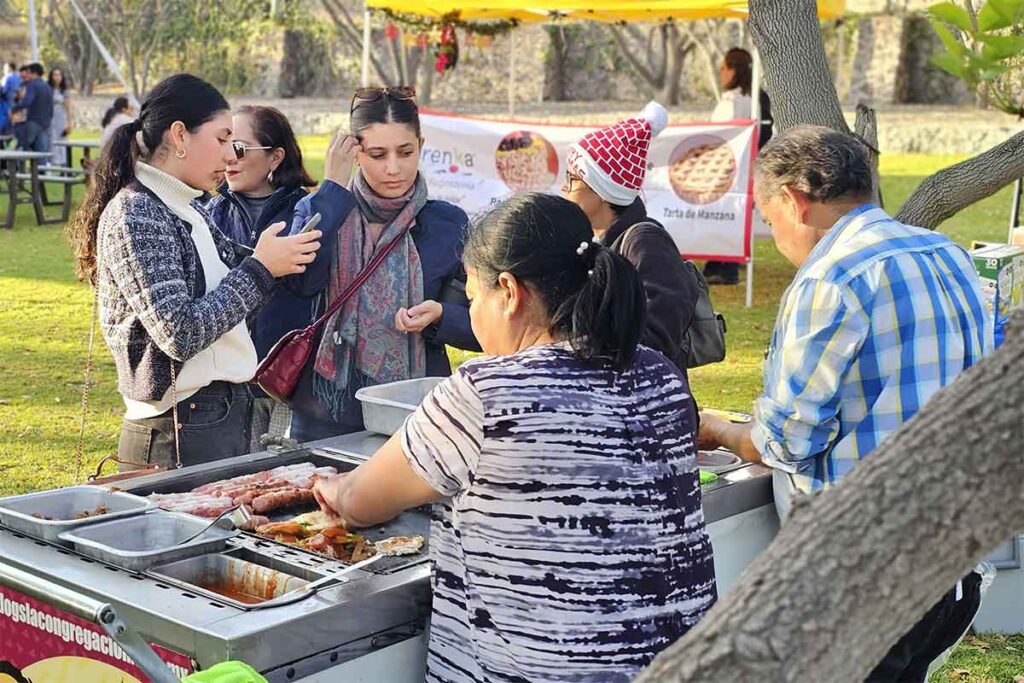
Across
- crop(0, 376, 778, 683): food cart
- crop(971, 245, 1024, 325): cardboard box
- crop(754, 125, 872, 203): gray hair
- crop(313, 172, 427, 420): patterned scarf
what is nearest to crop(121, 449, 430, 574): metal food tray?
crop(0, 376, 778, 683): food cart

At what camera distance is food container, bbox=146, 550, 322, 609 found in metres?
2.40

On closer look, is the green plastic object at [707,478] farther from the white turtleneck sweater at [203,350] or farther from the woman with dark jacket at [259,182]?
the woman with dark jacket at [259,182]

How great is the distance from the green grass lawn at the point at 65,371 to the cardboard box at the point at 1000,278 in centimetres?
119

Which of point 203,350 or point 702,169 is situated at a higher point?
point 702,169

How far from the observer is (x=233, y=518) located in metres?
2.58

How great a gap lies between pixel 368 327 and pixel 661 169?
696 centimetres

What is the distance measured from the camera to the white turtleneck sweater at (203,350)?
3273mm

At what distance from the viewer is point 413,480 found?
2.24 meters

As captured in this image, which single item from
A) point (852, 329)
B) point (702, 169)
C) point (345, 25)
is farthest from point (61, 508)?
point (345, 25)

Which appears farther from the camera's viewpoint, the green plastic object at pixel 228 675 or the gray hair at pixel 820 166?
the gray hair at pixel 820 166

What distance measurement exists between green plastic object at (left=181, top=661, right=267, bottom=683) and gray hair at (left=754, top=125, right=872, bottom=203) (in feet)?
5.52

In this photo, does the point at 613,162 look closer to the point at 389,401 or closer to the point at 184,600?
the point at 389,401

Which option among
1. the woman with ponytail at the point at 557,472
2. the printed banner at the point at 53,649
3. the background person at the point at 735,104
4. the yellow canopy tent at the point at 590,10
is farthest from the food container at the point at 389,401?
the background person at the point at 735,104

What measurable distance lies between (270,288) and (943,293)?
5.47 feet
